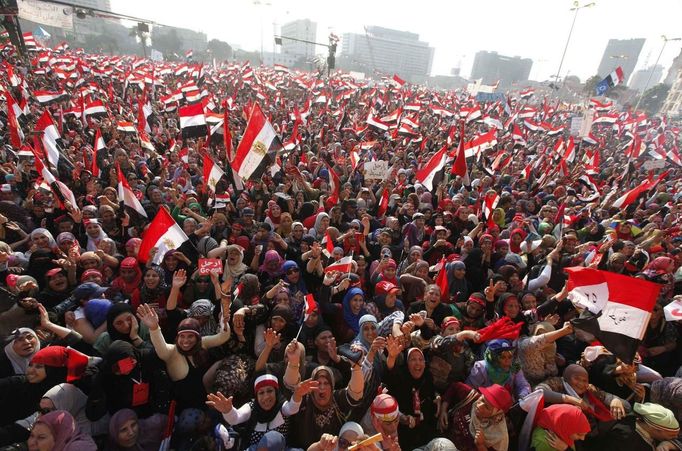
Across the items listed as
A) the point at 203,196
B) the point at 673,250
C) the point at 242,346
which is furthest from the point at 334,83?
the point at 242,346

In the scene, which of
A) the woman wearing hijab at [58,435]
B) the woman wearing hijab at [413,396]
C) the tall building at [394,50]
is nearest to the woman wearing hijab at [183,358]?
the woman wearing hijab at [58,435]

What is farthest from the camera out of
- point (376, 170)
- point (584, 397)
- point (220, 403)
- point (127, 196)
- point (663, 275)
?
point (376, 170)

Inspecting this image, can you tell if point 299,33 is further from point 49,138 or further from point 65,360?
point 65,360

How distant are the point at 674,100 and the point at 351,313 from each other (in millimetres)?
72411

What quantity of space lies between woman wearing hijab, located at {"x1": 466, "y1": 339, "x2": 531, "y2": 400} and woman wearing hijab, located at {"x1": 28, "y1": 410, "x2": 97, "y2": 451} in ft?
9.96

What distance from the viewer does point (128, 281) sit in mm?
4016

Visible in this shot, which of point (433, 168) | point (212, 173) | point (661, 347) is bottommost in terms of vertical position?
point (661, 347)

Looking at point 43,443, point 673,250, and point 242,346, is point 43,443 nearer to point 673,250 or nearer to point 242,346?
point 242,346

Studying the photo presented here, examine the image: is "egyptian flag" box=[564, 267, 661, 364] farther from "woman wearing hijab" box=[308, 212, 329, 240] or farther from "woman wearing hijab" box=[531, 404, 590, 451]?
"woman wearing hijab" box=[308, 212, 329, 240]

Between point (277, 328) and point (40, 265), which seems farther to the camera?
point (40, 265)

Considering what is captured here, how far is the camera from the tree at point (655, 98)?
5300cm

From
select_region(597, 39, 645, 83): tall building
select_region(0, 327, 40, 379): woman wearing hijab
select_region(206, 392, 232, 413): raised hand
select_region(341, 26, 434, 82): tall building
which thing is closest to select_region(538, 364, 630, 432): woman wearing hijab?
select_region(206, 392, 232, 413): raised hand

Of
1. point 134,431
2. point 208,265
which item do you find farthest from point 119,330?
point 208,265

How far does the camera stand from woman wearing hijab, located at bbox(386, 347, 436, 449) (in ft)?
9.96
